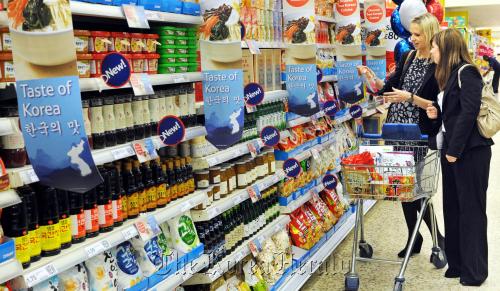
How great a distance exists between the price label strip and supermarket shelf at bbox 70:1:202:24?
34.4 inches

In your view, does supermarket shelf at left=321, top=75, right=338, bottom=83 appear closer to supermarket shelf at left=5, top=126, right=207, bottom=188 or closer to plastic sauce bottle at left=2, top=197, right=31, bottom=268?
supermarket shelf at left=5, top=126, right=207, bottom=188

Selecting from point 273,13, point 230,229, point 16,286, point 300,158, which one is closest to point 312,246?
point 300,158

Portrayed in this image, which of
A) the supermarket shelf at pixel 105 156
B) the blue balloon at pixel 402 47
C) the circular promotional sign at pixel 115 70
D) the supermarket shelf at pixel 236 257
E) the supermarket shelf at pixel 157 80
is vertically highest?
the blue balloon at pixel 402 47

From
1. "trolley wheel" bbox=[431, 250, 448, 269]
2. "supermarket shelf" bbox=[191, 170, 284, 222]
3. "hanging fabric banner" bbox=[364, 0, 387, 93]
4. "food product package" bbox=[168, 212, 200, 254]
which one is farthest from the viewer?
"hanging fabric banner" bbox=[364, 0, 387, 93]

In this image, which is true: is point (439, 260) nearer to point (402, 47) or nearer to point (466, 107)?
point (466, 107)

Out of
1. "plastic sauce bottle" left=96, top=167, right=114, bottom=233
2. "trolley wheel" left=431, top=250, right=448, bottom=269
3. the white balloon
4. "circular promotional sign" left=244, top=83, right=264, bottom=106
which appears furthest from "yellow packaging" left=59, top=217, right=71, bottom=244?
the white balloon

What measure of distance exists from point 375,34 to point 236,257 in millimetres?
3140

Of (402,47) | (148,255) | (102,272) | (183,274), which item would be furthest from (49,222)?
(402,47)

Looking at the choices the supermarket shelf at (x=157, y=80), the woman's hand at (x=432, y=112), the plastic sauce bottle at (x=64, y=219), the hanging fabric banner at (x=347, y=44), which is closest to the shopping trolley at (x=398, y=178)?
the woman's hand at (x=432, y=112)

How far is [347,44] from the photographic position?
489 centimetres

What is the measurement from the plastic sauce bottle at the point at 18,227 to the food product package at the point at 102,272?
0.43 m

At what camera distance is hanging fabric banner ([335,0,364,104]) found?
16.1ft

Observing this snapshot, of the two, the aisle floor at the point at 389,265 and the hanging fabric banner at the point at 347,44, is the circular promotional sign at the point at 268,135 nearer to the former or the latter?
the aisle floor at the point at 389,265

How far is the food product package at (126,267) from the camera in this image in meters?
2.47
